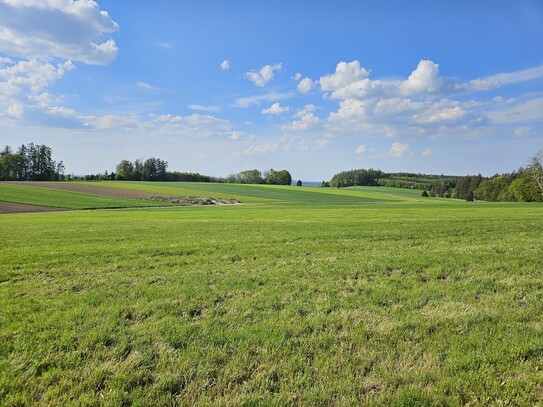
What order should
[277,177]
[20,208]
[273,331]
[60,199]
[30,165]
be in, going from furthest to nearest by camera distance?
[277,177]
[30,165]
[60,199]
[20,208]
[273,331]

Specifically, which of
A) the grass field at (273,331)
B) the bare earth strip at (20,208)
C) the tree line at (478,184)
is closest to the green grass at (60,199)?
the bare earth strip at (20,208)

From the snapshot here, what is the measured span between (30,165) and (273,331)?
13169cm

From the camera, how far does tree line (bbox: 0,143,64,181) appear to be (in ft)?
332

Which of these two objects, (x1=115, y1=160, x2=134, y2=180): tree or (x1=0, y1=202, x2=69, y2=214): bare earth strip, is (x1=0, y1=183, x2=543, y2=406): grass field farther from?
(x1=115, y1=160, x2=134, y2=180): tree

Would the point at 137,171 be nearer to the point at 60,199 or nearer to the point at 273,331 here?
the point at 60,199

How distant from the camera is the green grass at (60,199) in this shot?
158 feet

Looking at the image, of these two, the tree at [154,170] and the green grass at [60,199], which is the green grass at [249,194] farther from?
the tree at [154,170]

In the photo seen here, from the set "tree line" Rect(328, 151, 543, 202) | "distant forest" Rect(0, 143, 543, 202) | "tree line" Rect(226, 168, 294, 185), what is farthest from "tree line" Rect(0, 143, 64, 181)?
"tree line" Rect(328, 151, 543, 202)

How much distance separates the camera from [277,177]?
508 feet

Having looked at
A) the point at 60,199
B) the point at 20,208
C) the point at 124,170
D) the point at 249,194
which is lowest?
the point at 20,208

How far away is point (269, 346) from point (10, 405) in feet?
9.43

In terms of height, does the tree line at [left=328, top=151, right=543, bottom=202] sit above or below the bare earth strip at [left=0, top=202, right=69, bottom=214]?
above

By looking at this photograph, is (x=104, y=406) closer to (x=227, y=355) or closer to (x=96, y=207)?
(x=227, y=355)

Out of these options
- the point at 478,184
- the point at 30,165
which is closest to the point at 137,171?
the point at 30,165
